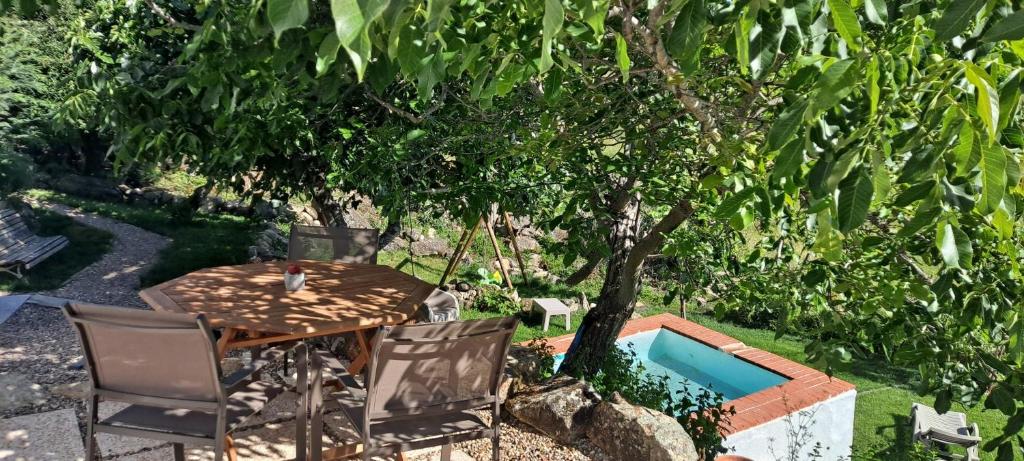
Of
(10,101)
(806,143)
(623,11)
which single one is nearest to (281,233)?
(10,101)

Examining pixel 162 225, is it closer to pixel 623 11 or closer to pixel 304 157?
pixel 304 157

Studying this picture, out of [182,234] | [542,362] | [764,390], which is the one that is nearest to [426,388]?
[542,362]

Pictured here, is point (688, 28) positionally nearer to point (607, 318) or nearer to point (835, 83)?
point (835, 83)

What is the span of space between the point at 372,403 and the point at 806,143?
2.19m

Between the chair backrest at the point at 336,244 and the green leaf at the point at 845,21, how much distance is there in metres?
4.49

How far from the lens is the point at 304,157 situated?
19.7ft

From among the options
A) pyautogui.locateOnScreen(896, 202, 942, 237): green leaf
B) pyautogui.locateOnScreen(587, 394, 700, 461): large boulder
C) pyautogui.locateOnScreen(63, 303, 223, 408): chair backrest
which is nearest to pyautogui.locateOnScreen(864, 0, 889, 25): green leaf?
pyautogui.locateOnScreen(896, 202, 942, 237): green leaf

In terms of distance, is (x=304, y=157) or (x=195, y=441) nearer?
(x=195, y=441)

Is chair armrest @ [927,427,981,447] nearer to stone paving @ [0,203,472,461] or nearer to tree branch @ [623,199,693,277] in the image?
tree branch @ [623,199,693,277]

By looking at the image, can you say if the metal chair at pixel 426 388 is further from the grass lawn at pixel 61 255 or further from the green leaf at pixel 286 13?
the grass lawn at pixel 61 255

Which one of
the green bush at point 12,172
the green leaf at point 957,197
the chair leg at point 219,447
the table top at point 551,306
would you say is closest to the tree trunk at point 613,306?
the table top at point 551,306

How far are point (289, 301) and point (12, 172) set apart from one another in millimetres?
9128

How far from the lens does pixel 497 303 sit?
9523 millimetres

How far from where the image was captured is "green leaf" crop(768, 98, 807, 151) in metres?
1.30
